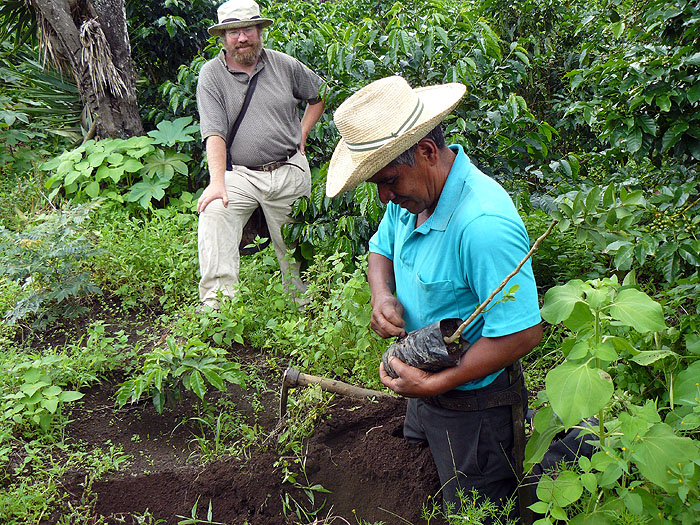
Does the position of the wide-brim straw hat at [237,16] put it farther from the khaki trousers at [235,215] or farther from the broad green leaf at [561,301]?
the broad green leaf at [561,301]

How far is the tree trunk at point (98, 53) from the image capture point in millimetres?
6164

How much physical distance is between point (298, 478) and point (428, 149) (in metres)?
1.50

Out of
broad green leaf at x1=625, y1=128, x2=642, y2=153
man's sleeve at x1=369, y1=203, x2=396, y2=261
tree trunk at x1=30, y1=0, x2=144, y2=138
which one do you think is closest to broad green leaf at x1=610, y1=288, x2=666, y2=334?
man's sleeve at x1=369, y1=203, x2=396, y2=261

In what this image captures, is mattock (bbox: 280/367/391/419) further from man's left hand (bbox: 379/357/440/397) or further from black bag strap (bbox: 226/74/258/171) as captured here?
black bag strap (bbox: 226/74/258/171)

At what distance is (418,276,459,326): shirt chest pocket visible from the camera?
2.22m

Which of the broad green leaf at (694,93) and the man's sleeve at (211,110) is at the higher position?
the broad green leaf at (694,93)

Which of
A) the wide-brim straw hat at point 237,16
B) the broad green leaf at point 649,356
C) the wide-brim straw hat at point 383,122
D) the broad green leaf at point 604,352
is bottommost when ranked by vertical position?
the broad green leaf at point 649,356

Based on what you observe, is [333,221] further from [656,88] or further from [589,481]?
[589,481]

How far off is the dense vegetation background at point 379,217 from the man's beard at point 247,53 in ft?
1.38

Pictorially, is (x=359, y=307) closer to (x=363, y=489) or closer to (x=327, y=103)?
(x=363, y=489)

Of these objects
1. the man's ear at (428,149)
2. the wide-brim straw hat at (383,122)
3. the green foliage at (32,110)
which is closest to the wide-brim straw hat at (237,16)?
the wide-brim straw hat at (383,122)

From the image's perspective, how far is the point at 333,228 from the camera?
4441 mm

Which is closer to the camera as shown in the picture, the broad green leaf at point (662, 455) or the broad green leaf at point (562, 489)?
the broad green leaf at point (662, 455)

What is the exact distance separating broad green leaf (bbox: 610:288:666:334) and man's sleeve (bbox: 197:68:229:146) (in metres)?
3.22
